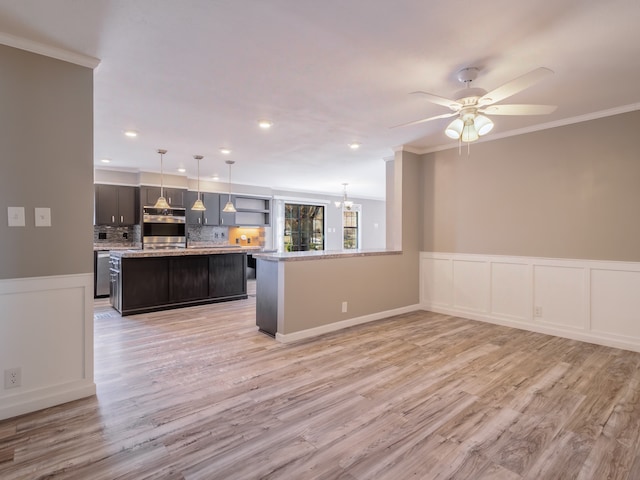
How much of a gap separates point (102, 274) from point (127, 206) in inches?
58.5

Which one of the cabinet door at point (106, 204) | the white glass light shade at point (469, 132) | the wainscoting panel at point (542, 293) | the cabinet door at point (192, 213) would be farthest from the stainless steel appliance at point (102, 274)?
the white glass light shade at point (469, 132)

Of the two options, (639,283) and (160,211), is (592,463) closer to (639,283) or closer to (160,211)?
(639,283)

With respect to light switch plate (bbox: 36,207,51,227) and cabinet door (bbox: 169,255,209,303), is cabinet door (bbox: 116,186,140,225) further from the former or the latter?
light switch plate (bbox: 36,207,51,227)

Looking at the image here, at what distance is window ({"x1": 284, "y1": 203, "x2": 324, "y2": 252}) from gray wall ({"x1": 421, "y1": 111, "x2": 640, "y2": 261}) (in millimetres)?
5344

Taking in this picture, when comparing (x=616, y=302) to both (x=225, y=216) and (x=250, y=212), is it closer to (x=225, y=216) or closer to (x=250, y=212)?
(x=225, y=216)

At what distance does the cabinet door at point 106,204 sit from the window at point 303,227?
4.38 meters

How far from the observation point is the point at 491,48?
2.37 m

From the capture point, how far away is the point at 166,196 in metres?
7.30

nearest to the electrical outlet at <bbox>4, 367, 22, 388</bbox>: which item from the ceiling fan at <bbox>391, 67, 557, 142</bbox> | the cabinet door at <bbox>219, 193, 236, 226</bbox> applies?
the ceiling fan at <bbox>391, 67, 557, 142</bbox>

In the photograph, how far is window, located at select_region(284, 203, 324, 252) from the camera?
10.0 meters

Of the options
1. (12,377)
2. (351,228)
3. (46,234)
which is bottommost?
(12,377)

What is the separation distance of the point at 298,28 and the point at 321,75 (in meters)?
0.65

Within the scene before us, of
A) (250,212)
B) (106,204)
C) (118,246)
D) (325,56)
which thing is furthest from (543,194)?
(118,246)

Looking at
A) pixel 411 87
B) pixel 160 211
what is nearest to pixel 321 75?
pixel 411 87
